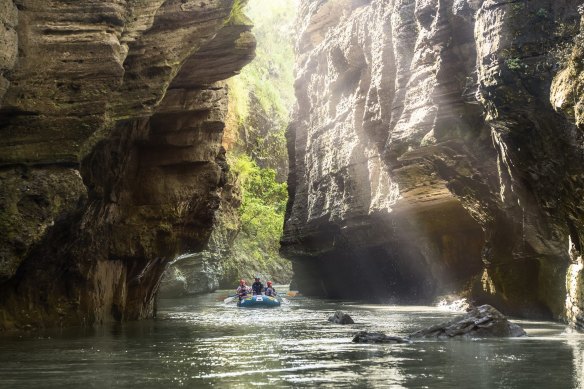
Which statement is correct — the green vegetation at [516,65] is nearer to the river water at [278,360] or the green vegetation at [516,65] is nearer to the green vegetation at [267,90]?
the river water at [278,360]

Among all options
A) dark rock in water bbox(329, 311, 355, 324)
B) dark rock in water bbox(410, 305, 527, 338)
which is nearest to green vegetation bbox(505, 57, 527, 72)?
dark rock in water bbox(410, 305, 527, 338)

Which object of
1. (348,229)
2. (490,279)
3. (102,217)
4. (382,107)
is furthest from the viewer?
(348,229)

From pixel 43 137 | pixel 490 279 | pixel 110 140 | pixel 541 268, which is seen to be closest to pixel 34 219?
pixel 43 137

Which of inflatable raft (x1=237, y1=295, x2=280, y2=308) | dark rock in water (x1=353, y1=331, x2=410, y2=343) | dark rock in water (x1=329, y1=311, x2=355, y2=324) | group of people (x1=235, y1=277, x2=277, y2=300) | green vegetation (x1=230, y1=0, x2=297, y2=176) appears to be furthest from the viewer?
green vegetation (x1=230, y1=0, x2=297, y2=176)

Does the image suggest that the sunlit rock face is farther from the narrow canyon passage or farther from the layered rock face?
the layered rock face

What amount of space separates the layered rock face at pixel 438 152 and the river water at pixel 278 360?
4087 mm

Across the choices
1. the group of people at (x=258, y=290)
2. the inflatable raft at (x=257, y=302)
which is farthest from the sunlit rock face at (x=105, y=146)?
the group of people at (x=258, y=290)

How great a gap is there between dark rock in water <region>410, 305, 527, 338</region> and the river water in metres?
0.65

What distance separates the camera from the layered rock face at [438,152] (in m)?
19.5

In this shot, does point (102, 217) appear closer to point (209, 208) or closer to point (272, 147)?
point (209, 208)

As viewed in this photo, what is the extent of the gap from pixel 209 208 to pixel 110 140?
534 cm


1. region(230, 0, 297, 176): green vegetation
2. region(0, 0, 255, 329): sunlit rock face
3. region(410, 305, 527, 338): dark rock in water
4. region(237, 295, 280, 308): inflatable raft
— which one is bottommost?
region(410, 305, 527, 338): dark rock in water

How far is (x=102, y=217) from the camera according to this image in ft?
70.3

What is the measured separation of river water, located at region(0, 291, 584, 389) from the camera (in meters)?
10.2
